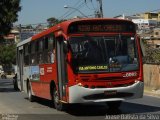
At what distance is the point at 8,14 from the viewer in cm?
3647

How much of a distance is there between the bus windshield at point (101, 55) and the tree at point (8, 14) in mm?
21745

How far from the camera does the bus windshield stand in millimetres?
15234

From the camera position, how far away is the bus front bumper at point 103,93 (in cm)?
1505

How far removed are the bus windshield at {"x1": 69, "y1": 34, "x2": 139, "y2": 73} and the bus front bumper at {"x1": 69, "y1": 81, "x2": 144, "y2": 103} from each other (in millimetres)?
557

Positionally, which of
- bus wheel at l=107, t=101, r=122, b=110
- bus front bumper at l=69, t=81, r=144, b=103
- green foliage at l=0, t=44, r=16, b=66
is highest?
green foliage at l=0, t=44, r=16, b=66

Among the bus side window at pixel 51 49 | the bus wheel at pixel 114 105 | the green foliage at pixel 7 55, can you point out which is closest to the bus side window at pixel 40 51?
the bus side window at pixel 51 49

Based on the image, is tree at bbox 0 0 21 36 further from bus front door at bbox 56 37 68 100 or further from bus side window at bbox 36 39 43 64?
bus front door at bbox 56 37 68 100

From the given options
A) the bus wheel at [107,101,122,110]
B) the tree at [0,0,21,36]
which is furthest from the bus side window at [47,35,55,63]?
the tree at [0,0,21,36]

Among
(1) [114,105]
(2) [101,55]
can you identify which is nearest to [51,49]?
(2) [101,55]

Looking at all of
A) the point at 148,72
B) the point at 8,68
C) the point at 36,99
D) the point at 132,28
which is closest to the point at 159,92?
the point at 148,72

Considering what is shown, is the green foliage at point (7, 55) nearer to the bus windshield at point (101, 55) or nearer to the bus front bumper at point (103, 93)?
the bus windshield at point (101, 55)

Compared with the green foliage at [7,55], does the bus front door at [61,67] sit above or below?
below

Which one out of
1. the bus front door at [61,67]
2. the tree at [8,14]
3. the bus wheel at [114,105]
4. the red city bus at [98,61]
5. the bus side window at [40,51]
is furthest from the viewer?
the tree at [8,14]

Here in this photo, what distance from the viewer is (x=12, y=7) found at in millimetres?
36969
